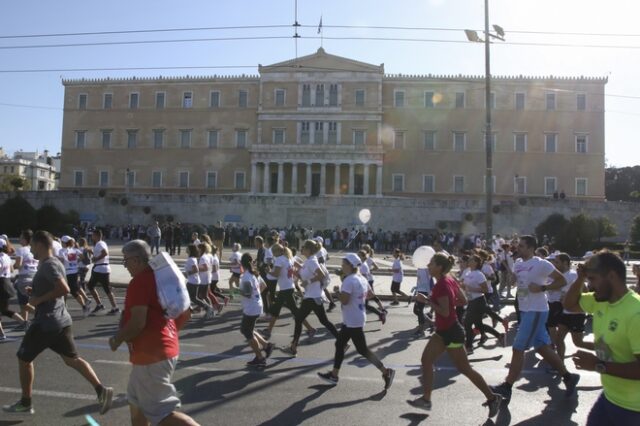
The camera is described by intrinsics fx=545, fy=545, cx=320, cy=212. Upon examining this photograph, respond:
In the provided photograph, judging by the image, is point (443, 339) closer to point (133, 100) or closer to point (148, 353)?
point (148, 353)

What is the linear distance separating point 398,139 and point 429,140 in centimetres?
331

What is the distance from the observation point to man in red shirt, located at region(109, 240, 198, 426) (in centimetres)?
390

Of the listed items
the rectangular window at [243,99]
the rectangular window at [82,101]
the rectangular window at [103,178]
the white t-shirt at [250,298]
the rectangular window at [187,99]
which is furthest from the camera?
the rectangular window at [82,101]

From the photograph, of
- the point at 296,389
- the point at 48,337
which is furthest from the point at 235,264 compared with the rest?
the point at 48,337

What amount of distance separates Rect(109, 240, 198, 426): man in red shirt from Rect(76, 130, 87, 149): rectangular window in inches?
2517

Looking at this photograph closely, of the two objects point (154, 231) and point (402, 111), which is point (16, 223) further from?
point (402, 111)

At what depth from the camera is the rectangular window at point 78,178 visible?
61.9m

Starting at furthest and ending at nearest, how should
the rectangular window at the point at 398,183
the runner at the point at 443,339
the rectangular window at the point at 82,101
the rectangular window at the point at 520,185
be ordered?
the rectangular window at the point at 82,101 < the rectangular window at the point at 398,183 < the rectangular window at the point at 520,185 < the runner at the point at 443,339

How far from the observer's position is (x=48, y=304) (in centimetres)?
556

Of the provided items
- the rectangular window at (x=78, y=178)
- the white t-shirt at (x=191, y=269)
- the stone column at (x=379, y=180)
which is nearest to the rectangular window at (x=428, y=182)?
the stone column at (x=379, y=180)

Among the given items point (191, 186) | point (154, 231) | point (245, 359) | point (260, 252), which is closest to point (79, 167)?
point (191, 186)

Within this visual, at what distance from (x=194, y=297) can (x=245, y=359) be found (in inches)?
148

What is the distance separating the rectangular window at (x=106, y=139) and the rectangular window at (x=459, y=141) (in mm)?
38309

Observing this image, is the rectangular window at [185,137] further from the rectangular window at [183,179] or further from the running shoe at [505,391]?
the running shoe at [505,391]
